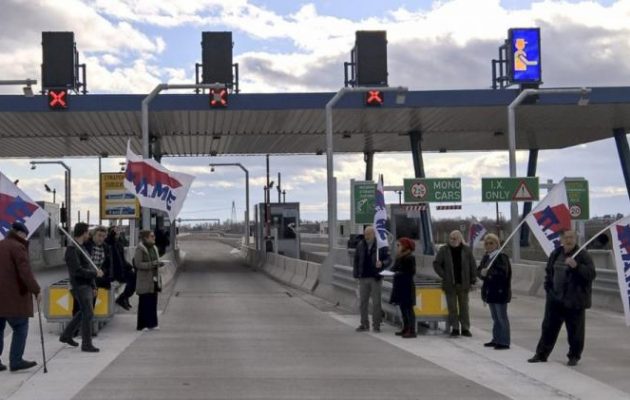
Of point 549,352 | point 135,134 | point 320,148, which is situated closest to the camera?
point 549,352

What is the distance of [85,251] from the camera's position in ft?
40.4

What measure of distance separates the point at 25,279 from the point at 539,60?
23.0m

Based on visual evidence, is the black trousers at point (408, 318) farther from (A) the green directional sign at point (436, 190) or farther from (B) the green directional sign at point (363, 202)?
(A) the green directional sign at point (436, 190)

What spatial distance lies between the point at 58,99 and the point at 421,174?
15.0m

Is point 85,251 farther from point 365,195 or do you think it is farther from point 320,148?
point 320,148

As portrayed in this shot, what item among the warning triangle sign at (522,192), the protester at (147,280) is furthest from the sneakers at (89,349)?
the warning triangle sign at (522,192)

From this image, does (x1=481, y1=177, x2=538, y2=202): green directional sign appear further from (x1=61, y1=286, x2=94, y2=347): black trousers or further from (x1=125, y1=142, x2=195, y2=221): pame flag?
(x1=61, y1=286, x2=94, y2=347): black trousers

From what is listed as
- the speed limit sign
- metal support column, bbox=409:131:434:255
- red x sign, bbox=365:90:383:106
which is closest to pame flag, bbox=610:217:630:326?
red x sign, bbox=365:90:383:106

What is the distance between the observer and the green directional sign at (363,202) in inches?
1018

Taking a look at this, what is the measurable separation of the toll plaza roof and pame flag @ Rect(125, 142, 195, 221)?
11428 millimetres

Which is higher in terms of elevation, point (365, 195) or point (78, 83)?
point (78, 83)

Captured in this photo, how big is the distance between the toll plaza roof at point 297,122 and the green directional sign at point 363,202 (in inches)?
119

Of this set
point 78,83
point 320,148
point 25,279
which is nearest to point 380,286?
point 25,279

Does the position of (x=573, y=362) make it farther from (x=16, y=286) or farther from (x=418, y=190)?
(x=418, y=190)
